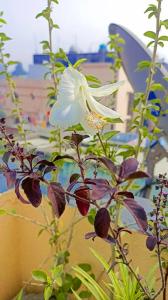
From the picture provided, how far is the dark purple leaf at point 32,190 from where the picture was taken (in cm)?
47

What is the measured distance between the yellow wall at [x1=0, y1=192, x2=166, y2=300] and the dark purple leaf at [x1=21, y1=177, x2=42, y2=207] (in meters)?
0.56

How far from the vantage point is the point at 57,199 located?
1.54 ft

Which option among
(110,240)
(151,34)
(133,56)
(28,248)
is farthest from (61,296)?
(133,56)

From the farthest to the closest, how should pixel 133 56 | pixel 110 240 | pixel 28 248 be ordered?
pixel 133 56
pixel 28 248
pixel 110 240

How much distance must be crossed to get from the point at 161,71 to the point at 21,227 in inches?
33.7

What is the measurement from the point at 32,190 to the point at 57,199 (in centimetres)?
5

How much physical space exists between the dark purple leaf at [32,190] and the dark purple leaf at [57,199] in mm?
23

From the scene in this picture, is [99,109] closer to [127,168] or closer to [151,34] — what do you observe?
[127,168]

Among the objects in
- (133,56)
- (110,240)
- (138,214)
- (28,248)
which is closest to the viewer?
(138,214)

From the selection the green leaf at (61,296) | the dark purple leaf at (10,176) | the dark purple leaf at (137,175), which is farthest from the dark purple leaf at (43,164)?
the green leaf at (61,296)

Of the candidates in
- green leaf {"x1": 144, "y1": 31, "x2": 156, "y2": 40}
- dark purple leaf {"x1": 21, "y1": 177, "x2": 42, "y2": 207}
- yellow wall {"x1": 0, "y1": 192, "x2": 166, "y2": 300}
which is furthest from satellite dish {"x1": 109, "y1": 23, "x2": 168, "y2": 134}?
dark purple leaf {"x1": 21, "y1": 177, "x2": 42, "y2": 207}

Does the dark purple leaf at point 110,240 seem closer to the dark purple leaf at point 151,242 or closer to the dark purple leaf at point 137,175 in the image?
the dark purple leaf at point 151,242

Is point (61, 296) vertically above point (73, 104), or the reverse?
point (73, 104)

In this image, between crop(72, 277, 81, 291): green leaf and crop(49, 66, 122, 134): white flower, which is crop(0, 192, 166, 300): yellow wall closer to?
crop(72, 277, 81, 291): green leaf
